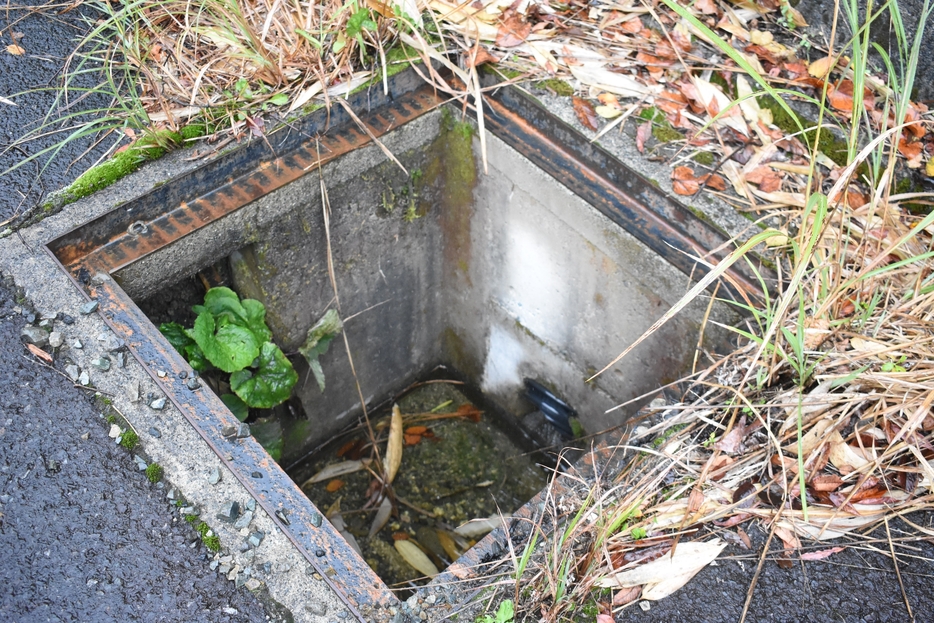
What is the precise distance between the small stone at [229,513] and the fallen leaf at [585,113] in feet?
5.32

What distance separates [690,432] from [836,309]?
53cm

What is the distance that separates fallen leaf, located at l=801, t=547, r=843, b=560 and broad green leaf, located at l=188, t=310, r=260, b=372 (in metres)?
1.67

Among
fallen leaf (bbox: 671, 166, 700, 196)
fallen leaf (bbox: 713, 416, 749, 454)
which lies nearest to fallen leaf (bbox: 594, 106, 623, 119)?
fallen leaf (bbox: 671, 166, 700, 196)

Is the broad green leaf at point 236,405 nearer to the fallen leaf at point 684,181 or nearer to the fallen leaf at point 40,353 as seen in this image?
the fallen leaf at point 40,353

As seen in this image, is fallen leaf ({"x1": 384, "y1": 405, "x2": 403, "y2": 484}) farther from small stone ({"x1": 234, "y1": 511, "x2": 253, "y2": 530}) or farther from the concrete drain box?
small stone ({"x1": 234, "y1": 511, "x2": 253, "y2": 530})

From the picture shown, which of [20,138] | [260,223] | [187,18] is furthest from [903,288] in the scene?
[20,138]

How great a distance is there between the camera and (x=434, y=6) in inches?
109

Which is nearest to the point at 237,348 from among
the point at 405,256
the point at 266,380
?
the point at 266,380

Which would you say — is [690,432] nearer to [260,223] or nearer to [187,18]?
[260,223]

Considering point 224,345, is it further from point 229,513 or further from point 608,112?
point 608,112

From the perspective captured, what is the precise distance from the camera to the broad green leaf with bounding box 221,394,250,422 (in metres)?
2.57

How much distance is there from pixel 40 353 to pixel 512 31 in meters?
1.87

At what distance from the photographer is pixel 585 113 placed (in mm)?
2490

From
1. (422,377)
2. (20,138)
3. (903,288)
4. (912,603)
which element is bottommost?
(422,377)
